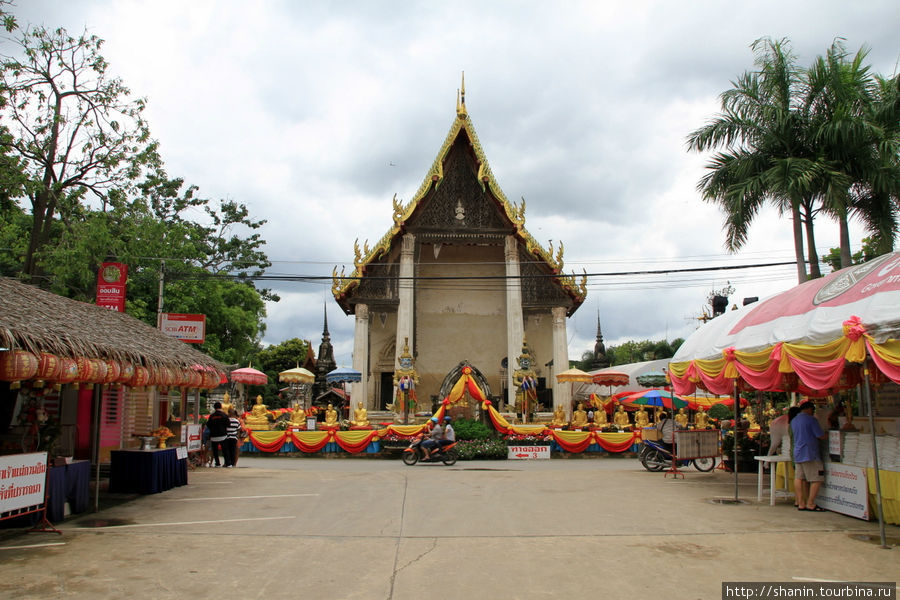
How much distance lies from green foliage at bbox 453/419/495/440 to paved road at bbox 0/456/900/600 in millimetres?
8688

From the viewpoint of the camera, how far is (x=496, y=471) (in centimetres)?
1502

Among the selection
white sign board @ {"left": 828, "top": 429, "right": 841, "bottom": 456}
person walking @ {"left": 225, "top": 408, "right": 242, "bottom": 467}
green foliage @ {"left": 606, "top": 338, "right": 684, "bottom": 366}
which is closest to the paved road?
white sign board @ {"left": 828, "top": 429, "right": 841, "bottom": 456}

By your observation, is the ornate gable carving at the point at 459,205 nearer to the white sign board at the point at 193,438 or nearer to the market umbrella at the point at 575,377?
the market umbrella at the point at 575,377

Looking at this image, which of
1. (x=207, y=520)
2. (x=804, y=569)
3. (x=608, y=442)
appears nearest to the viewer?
(x=804, y=569)

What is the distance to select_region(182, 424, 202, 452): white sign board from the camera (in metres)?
14.6

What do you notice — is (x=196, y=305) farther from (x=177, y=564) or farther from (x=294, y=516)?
(x=177, y=564)

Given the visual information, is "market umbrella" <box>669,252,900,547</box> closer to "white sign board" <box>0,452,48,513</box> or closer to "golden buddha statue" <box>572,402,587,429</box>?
"white sign board" <box>0,452,48,513</box>

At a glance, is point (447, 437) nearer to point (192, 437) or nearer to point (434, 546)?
point (192, 437)

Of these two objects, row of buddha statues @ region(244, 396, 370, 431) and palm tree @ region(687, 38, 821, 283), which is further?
row of buddha statues @ region(244, 396, 370, 431)

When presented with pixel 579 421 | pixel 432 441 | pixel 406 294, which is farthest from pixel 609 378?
pixel 432 441

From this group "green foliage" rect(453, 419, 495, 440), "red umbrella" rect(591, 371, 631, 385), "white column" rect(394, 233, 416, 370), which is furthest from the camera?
"white column" rect(394, 233, 416, 370)

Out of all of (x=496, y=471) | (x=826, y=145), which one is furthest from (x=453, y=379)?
(x=826, y=145)

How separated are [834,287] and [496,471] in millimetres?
8412

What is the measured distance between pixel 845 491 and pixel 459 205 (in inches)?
815
